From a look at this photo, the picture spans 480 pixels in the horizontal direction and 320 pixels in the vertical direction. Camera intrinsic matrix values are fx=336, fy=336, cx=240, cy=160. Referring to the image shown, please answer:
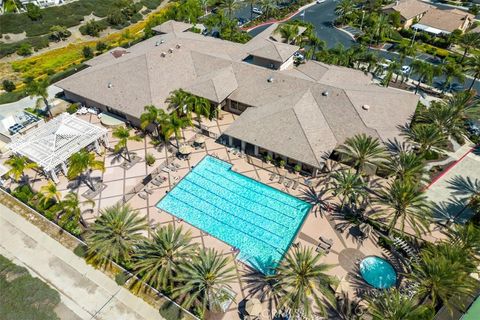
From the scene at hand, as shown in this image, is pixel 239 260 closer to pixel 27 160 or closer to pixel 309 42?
pixel 27 160

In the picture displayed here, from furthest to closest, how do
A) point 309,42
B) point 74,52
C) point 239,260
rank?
point 74,52 < point 309,42 < point 239,260

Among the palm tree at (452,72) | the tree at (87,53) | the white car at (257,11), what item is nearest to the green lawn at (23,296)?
the tree at (87,53)

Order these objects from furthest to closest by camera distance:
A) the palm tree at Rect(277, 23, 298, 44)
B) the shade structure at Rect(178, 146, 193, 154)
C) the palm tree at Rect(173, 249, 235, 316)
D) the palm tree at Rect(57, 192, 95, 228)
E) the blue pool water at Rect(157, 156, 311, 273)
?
1. the palm tree at Rect(277, 23, 298, 44)
2. the shade structure at Rect(178, 146, 193, 154)
3. the blue pool water at Rect(157, 156, 311, 273)
4. the palm tree at Rect(57, 192, 95, 228)
5. the palm tree at Rect(173, 249, 235, 316)

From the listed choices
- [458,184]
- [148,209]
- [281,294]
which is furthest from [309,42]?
[281,294]

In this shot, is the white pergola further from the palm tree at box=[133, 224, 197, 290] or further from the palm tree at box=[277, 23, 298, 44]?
the palm tree at box=[277, 23, 298, 44]

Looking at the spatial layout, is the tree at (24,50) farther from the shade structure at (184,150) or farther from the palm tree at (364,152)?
the palm tree at (364,152)

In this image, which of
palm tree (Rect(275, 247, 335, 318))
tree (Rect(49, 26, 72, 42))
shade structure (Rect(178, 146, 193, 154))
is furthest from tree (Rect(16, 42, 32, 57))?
palm tree (Rect(275, 247, 335, 318))
